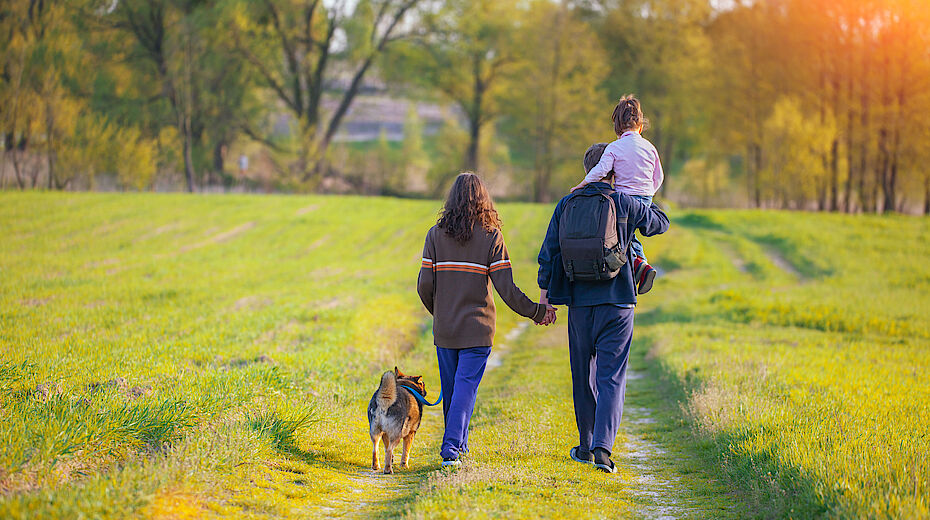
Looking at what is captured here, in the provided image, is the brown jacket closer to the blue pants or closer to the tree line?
the blue pants

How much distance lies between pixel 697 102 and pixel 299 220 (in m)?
30.3

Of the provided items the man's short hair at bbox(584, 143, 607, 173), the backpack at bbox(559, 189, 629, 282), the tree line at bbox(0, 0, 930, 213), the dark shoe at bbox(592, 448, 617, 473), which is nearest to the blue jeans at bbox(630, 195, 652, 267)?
the backpack at bbox(559, 189, 629, 282)

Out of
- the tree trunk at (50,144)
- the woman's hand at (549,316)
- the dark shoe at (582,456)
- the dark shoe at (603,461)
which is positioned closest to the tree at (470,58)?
the tree trunk at (50,144)

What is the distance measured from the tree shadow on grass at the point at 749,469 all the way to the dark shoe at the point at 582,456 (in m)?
0.90

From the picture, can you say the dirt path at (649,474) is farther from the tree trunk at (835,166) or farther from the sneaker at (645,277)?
the tree trunk at (835,166)

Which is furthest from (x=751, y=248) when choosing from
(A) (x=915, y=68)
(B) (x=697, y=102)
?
(B) (x=697, y=102)

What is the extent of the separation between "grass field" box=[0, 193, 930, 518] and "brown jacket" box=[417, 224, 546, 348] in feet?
3.79

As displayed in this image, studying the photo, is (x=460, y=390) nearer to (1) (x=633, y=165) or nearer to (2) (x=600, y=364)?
(2) (x=600, y=364)

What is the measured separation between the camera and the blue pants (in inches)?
256

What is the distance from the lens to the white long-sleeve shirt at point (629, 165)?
651 centimetres

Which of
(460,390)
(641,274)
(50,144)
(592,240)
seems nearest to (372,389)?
(460,390)

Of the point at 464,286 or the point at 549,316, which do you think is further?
the point at 549,316

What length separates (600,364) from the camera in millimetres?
6551

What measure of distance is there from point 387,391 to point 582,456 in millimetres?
1833
